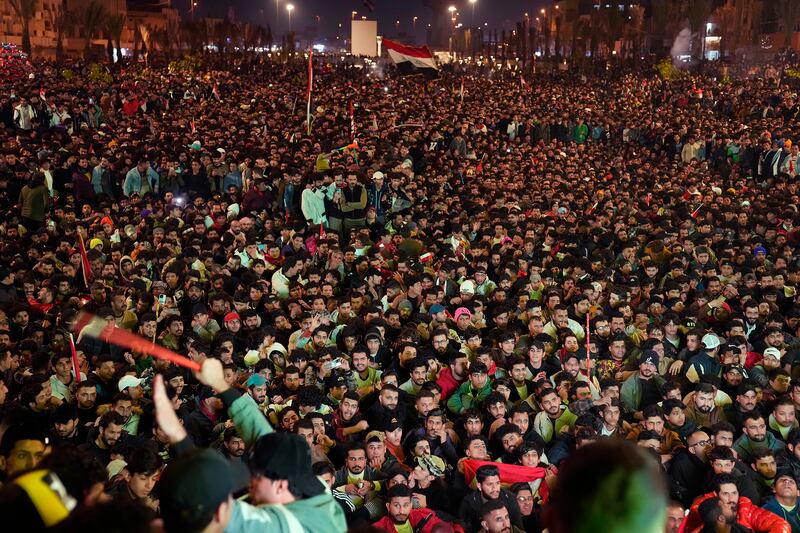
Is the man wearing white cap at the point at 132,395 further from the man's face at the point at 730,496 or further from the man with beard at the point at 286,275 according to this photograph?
the man's face at the point at 730,496

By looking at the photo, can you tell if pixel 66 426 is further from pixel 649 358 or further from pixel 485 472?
pixel 649 358

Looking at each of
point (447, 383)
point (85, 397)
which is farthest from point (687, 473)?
point (85, 397)

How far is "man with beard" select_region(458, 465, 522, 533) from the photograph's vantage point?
5402 millimetres

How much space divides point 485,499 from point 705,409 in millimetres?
2434

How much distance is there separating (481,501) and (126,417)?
2.71 metres

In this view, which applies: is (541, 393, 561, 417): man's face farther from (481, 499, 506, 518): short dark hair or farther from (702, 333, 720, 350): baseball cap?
(702, 333, 720, 350): baseball cap

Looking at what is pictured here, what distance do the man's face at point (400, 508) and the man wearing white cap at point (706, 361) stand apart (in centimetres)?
349

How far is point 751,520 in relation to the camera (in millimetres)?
5289

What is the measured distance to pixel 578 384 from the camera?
23.4ft

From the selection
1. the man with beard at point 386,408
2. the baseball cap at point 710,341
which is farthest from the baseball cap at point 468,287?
the man with beard at point 386,408

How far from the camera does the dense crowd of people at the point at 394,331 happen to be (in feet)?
10.4

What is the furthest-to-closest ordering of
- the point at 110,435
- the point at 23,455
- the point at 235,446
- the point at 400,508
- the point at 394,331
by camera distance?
the point at 394,331
the point at 110,435
the point at 235,446
the point at 400,508
the point at 23,455

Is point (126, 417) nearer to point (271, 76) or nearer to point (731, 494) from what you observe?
point (731, 494)

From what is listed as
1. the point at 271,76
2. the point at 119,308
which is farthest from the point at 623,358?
the point at 271,76
